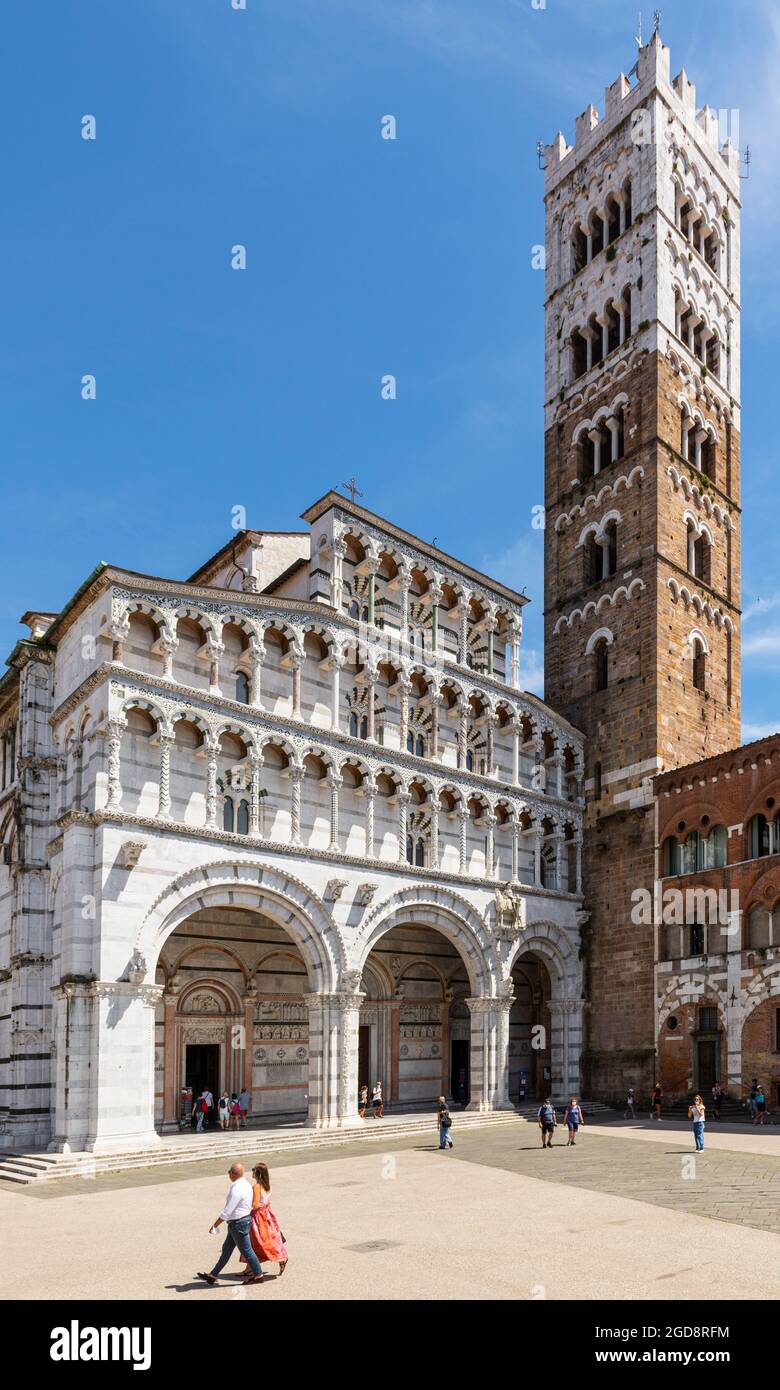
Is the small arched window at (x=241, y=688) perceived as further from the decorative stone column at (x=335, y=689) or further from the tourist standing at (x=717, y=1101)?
the tourist standing at (x=717, y=1101)

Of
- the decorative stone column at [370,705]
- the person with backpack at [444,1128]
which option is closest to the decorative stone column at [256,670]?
the decorative stone column at [370,705]

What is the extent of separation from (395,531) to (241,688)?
299 inches

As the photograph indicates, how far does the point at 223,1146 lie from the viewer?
26031 mm

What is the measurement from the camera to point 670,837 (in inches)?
1415

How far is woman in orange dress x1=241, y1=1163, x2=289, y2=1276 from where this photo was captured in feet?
39.8

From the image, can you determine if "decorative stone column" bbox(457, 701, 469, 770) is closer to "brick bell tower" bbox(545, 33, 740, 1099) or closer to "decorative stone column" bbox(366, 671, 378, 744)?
"decorative stone column" bbox(366, 671, 378, 744)

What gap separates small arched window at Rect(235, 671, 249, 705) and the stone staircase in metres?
10.8

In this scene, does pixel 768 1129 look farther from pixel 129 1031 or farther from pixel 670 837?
pixel 129 1031

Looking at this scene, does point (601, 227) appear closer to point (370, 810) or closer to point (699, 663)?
point (699, 663)

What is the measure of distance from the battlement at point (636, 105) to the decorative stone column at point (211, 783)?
30.5 m

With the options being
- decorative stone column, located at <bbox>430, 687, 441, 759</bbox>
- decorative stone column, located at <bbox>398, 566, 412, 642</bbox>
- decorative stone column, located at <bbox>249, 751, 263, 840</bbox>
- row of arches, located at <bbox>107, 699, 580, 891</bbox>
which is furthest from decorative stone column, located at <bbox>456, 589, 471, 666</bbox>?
decorative stone column, located at <bbox>249, 751, 263, 840</bbox>

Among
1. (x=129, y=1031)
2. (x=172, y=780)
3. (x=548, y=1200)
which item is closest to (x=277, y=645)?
(x=172, y=780)

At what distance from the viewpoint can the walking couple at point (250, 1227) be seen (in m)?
11.8
